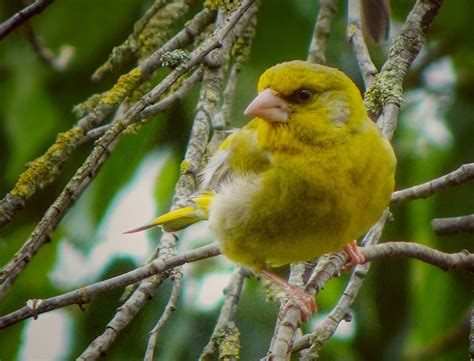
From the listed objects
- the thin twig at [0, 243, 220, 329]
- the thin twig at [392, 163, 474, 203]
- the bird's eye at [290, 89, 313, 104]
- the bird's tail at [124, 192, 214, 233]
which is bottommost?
the thin twig at [0, 243, 220, 329]

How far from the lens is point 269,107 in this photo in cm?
295

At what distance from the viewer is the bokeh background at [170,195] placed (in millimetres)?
3518

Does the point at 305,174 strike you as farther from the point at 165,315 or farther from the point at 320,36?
the point at 320,36

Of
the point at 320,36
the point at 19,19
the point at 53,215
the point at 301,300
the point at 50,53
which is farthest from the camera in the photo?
the point at 50,53

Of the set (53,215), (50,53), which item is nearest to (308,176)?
(53,215)

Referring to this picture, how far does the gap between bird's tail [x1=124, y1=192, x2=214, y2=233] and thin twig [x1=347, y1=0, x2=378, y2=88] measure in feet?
2.26

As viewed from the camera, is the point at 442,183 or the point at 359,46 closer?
the point at 442,183

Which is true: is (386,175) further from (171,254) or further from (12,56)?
(12,56)

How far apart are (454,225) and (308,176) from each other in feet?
1.76

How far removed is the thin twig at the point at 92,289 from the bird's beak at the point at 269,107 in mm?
489

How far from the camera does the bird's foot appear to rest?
2.94 meters

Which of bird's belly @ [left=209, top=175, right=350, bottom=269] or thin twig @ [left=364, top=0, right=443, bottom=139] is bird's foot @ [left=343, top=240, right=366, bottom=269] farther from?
thin twig @ [left=364, top=0, right=443, bottom=139]

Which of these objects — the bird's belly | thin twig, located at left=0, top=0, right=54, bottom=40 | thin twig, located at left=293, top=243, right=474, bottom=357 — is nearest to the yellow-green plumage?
the bird's belly

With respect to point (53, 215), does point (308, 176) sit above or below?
above
